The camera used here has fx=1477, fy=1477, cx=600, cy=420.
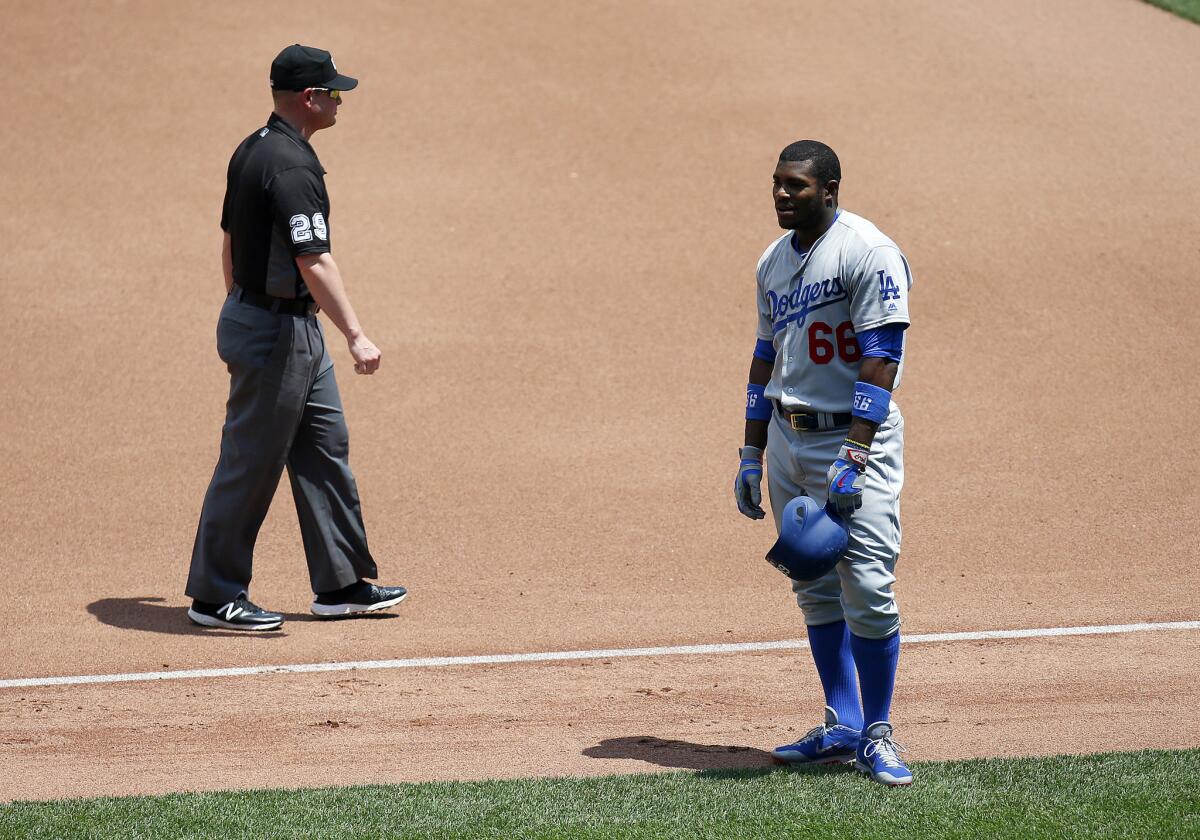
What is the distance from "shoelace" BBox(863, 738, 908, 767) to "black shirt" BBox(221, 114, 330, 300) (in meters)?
3.02

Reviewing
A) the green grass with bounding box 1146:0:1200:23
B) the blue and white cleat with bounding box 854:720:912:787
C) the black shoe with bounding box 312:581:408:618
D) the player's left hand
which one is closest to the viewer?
the player's left hand

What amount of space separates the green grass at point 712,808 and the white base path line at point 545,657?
4.32 feet

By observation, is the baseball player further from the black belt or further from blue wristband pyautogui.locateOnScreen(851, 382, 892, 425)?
the black belt

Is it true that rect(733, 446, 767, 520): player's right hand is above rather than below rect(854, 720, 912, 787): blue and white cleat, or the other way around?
above

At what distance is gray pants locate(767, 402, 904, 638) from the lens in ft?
14.6

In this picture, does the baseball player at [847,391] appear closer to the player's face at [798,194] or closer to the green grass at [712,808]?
the player's face at [798,194]

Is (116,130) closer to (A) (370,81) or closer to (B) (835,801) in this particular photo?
(A) (370,81)

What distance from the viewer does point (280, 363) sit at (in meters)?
6.20

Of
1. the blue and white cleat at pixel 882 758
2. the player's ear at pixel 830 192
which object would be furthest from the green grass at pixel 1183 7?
the blue and white cleat at pixel 882 758

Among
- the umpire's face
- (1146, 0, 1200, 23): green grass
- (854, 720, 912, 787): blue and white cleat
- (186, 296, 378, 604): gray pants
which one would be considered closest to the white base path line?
(186, 296, 378, 604): gray pants

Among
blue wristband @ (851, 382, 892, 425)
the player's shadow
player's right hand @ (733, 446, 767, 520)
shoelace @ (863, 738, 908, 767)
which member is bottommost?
the player's shadow

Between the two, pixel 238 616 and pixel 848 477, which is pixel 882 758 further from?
pixel 238 616

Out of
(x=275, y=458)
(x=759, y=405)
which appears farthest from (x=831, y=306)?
(x=275, y=458)

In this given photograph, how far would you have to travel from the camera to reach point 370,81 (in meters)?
13.2
